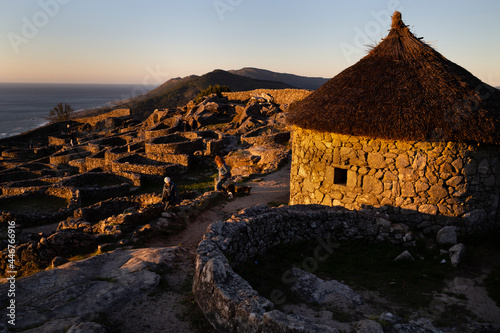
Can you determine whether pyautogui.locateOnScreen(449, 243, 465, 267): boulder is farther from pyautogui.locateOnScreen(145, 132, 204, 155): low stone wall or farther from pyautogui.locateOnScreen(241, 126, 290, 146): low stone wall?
pyautogui.locateOnScreen(145, 132, 204, 155): low stone wall

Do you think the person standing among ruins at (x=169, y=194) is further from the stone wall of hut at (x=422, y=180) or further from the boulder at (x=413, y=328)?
the boulder at (x=413, y=328)

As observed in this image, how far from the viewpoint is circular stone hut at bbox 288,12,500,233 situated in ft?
28.1

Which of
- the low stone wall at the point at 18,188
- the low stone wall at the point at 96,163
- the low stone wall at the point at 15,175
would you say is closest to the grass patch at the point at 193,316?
the low stone wall at the point at 18,188

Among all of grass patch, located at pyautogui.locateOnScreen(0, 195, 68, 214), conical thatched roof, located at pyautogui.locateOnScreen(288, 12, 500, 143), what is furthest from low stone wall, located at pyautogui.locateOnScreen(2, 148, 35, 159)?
conical thatched roof, located at pyautogui.locateOnScreen(288, 12, 500, 143)

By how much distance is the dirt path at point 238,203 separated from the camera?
950cm

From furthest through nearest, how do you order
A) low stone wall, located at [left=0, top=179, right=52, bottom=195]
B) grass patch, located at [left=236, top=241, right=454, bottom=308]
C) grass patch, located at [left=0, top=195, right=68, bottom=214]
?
low stone wall, located at [left=0, top=179, right=52, bottom=195] < grass patch, located at [left=0, top=195, right=68, bottom=214] < grass patch, located at [left=236, top=241, right=454, bottom=308]

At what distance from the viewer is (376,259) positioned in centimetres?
787

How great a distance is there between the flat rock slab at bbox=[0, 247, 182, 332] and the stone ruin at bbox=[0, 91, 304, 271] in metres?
1.97

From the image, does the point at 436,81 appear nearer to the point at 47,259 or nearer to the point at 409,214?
the point at 409,214

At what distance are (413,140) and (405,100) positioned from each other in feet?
3.68

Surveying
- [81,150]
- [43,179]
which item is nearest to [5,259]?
[43,179]

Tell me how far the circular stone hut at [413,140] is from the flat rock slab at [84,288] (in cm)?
541

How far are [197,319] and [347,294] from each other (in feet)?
9.41

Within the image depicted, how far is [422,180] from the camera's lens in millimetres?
8820
